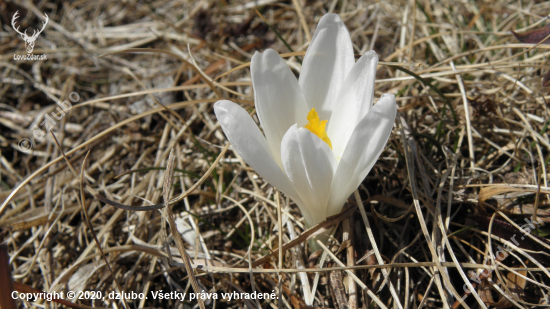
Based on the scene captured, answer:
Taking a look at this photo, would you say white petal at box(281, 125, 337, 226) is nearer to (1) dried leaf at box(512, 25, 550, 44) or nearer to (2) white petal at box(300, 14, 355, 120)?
(2) white petal at box(300, 14, 355, 120)

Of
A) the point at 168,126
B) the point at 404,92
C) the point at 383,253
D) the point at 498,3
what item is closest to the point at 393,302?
the point at 383,253

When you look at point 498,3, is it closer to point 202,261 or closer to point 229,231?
point 229,231

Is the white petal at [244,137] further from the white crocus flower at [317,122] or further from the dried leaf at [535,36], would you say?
the dried leaf at [535,36]
